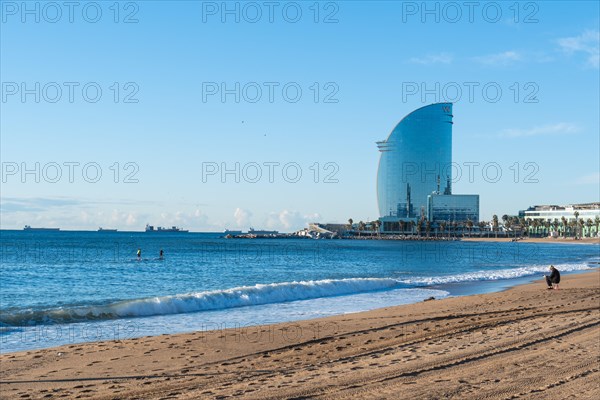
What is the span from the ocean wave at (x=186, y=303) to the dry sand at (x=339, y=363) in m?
5.58

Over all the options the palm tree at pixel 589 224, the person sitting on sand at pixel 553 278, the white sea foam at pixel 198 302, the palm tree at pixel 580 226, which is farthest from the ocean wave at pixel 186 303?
the palm tree at pixel 589 224

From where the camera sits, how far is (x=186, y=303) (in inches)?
795

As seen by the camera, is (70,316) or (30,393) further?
(70,316)

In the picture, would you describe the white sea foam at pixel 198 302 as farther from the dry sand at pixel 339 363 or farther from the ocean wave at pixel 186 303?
the dry sand at pixel 339 363

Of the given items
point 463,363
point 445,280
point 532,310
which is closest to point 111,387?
point 463,363

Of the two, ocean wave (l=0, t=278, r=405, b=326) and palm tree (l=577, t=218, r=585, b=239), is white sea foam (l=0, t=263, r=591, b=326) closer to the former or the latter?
ocean wave (l=0, t=278, r=405, b=326)

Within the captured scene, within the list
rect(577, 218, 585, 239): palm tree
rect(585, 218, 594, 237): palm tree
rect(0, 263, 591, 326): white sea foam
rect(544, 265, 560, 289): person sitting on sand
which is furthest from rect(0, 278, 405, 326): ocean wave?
rect(585, 218, 594, 237): palm tree

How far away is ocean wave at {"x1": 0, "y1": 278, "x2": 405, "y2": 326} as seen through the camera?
17531 millimetres

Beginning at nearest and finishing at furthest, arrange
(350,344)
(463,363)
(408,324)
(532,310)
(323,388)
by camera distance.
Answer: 1. (323,388)
2. (463,363)
3. (350,344)
4. (408,324)
5. (532,310)

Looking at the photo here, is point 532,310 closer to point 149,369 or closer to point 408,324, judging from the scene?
point 408,324

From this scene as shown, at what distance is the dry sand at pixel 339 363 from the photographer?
8.21 m

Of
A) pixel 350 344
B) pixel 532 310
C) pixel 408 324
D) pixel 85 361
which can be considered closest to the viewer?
pixel 85 361

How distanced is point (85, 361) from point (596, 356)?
28.3 feet

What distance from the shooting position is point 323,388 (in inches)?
323
